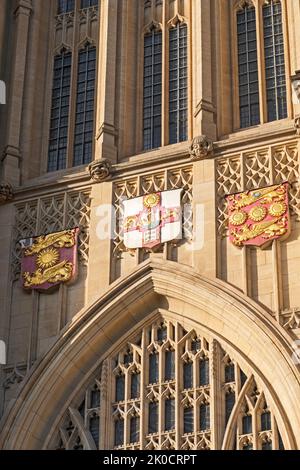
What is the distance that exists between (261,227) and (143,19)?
762cm

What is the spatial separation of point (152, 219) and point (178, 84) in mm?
4073


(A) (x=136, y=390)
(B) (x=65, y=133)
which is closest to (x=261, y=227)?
(A) (x=136, y=390)

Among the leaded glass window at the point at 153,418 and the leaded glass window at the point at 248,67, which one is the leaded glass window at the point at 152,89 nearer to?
the leaded glass window at the point at 248,67

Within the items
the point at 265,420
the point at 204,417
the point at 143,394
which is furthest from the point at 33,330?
the point at 265,420

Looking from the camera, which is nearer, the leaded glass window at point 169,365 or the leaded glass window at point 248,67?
the leaded glass window at point 169,365

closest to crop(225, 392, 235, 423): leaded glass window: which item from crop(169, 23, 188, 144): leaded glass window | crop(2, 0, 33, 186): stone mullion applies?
crop(169, 23, 188, 144): leaded glass window

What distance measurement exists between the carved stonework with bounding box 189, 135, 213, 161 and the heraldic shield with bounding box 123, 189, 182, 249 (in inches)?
34.1

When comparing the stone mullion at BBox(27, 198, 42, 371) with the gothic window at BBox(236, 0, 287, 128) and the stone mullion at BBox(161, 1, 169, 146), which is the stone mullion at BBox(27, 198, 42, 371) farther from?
the gothic window at BBox(236, 0, 287, 128)

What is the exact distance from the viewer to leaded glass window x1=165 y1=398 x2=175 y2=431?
28125 millimetres

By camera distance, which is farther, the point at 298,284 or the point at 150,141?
the point at 150,141

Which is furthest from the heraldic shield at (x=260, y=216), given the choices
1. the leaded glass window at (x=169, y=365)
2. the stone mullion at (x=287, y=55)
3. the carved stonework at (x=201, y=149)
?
the leaded glass window at (x=169, y=365)

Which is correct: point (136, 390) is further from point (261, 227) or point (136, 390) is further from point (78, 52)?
point (78, 52)

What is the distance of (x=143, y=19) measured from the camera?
33906 millimetres

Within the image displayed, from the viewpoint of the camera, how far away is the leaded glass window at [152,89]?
105ft
